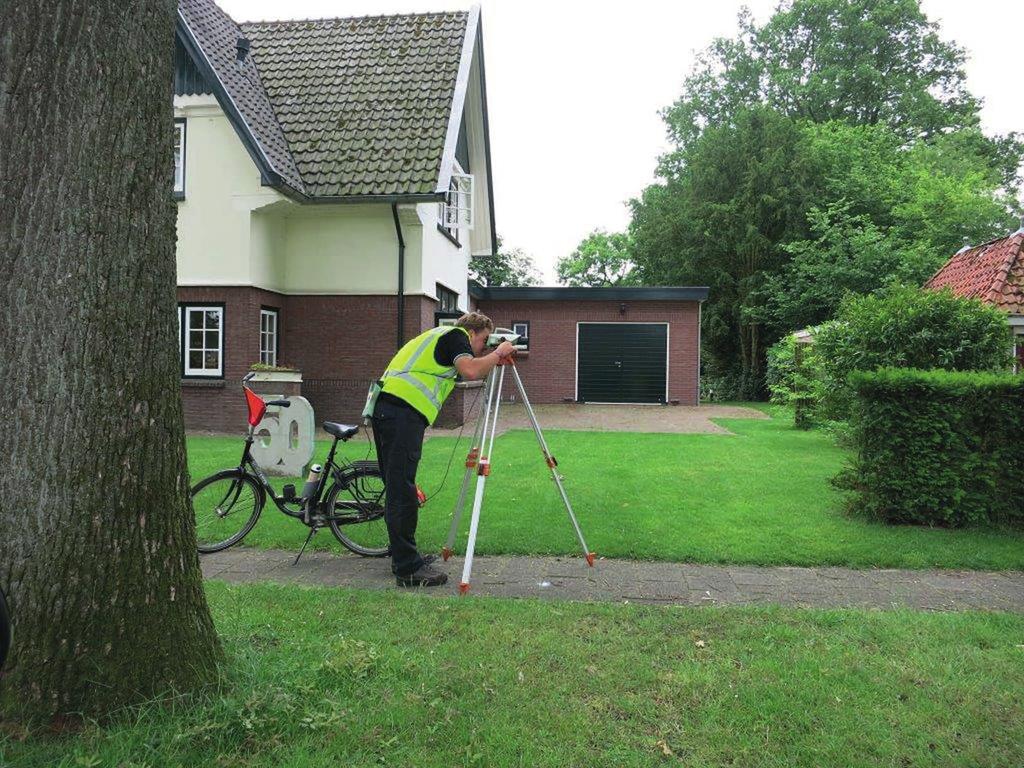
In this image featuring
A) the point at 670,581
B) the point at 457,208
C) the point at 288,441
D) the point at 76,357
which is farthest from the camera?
the point at 457,208

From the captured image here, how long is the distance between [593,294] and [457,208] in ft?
19.7

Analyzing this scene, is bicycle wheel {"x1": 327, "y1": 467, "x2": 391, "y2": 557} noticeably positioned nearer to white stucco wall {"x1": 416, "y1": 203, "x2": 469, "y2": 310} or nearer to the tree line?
white stucco wall {"x1": 416, "y1": 203, "x2": 469, "y2": 310}

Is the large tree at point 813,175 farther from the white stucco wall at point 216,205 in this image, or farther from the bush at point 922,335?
the white stucco wall at point 216,205

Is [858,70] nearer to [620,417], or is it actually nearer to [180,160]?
[620,417]

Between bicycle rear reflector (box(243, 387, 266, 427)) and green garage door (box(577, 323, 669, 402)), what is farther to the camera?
green garage door (box(577, 323, 669, 402))

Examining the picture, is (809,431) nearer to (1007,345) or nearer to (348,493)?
(1007,345)

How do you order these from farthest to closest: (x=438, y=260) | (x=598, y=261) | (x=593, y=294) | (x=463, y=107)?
(x=598, y=261) < (x=593, y=294) < (x=463, y=107) < (x=438, y=260)

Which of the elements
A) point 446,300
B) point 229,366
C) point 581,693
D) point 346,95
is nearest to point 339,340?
point 229,366

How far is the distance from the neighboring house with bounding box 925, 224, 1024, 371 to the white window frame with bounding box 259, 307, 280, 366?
1228cm

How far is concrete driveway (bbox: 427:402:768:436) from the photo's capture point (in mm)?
14688

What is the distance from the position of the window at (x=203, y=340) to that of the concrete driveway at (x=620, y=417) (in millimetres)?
4285

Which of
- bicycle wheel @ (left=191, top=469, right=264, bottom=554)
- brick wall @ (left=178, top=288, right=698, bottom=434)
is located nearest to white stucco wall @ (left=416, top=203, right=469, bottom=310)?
brick wall @ (left=178, top=288, right=698, bottom=434)

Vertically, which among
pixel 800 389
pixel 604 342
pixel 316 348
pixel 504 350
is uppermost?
pixel 604 342

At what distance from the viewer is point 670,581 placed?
4770 mm
